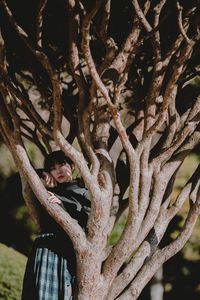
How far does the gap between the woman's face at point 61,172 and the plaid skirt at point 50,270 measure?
52cm

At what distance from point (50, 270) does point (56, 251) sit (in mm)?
155

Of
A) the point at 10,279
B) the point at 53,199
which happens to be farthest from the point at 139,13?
the point at 10,279

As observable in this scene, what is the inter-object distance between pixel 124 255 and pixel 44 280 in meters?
0.67

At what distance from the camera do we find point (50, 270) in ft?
11.5

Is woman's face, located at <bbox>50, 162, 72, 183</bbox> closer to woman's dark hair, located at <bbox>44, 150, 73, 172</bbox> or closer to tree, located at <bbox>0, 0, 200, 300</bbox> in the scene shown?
woman's dark hair, located at <bbox>44, 150, 73, 172</bbox>

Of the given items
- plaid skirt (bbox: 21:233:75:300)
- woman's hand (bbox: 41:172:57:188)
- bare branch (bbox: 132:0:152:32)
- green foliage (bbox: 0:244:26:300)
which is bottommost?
green foliage (bbox: 0:244:26:300)

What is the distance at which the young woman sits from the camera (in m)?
3.49

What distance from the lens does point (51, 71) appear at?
3.54 metres

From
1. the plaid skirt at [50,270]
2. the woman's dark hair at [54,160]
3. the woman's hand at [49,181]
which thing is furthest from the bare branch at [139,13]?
the plaid skirt at [50,270]

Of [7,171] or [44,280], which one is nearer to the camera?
[44,280]

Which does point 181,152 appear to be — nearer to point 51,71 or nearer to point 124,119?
point 51,71

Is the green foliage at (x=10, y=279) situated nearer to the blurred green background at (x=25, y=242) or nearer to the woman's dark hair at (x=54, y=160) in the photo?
the blurred green background at (x=25, y=242)

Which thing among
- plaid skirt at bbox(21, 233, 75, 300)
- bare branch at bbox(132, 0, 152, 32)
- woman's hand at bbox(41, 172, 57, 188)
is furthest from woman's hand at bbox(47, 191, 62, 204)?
bare branch at bbox(132, 0, 152, 32)

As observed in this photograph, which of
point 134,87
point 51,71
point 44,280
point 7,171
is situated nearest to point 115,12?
point 134,87
